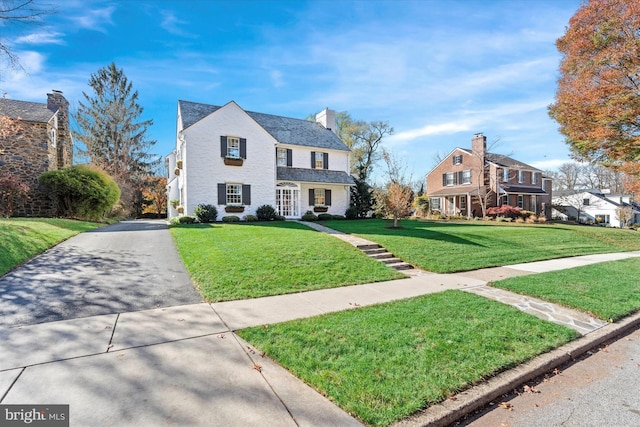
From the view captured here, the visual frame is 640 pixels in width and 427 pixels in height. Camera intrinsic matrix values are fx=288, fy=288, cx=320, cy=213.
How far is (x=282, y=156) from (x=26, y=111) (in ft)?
52.3

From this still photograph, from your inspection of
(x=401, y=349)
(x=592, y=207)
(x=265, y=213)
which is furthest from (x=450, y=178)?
(x=401, y=349)

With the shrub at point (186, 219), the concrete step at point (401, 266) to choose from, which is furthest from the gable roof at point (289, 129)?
→ the concrete step at point (401, 266)

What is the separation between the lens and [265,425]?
92.4 inches

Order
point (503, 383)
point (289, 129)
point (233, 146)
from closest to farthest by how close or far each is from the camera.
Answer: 1. point (503, 383)
2. point (233, 146)
3. point (289, 129)

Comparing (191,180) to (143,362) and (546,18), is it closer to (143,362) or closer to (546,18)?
(143,362)

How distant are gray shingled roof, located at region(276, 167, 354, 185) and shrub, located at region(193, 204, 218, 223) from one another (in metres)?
5.15

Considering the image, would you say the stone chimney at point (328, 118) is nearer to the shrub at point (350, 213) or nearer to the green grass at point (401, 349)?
the shrub at point (350, 213)

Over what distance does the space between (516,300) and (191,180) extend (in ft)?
56.7

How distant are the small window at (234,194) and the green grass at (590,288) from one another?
15741mm

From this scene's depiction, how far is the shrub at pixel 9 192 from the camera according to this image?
14726 millimetres

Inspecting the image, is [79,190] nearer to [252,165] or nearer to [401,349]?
[252,165]

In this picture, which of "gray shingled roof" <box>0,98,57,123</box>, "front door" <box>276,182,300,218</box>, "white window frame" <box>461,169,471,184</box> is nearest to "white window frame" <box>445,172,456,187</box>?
"white window frame" <box>461,169,471,184</box>

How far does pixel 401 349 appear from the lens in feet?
11.8

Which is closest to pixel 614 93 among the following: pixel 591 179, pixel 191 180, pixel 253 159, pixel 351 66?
pixel 351 66
